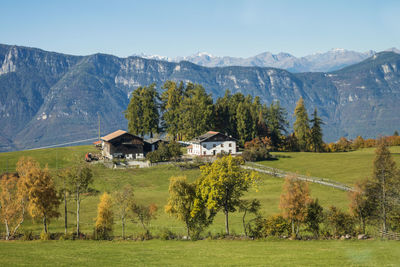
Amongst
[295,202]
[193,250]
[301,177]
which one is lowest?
[193,250]

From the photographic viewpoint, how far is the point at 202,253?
1185 inches

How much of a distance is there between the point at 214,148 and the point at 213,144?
97 centimetres

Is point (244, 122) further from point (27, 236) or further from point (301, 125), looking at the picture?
point (27, 236)

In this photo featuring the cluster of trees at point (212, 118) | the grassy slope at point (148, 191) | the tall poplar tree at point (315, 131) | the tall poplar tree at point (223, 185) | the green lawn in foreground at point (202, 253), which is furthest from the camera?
the tall poplar tree at point (315, 131)

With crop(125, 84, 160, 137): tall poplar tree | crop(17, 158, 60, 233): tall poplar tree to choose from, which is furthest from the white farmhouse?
crop(17, 158, 60, 233): tall poplar tree

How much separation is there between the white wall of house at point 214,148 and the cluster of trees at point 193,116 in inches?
296

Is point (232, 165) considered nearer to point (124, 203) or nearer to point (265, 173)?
point (124, 203)

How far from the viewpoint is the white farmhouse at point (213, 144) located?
308ft

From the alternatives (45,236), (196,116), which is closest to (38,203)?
(45,236)

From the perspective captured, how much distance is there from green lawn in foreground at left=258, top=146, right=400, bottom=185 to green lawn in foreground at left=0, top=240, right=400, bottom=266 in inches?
1414

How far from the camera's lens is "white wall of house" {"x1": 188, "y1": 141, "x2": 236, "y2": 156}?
9388 centimetres

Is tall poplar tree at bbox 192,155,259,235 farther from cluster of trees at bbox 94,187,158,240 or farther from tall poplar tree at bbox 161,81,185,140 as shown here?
tall poplar tree at bbox 161,81,185,140

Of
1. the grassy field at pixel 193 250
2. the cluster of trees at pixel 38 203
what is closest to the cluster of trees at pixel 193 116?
the grassy field at pixel 193 250

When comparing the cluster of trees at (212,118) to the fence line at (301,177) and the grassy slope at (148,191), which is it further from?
the fence line at (301,177)
